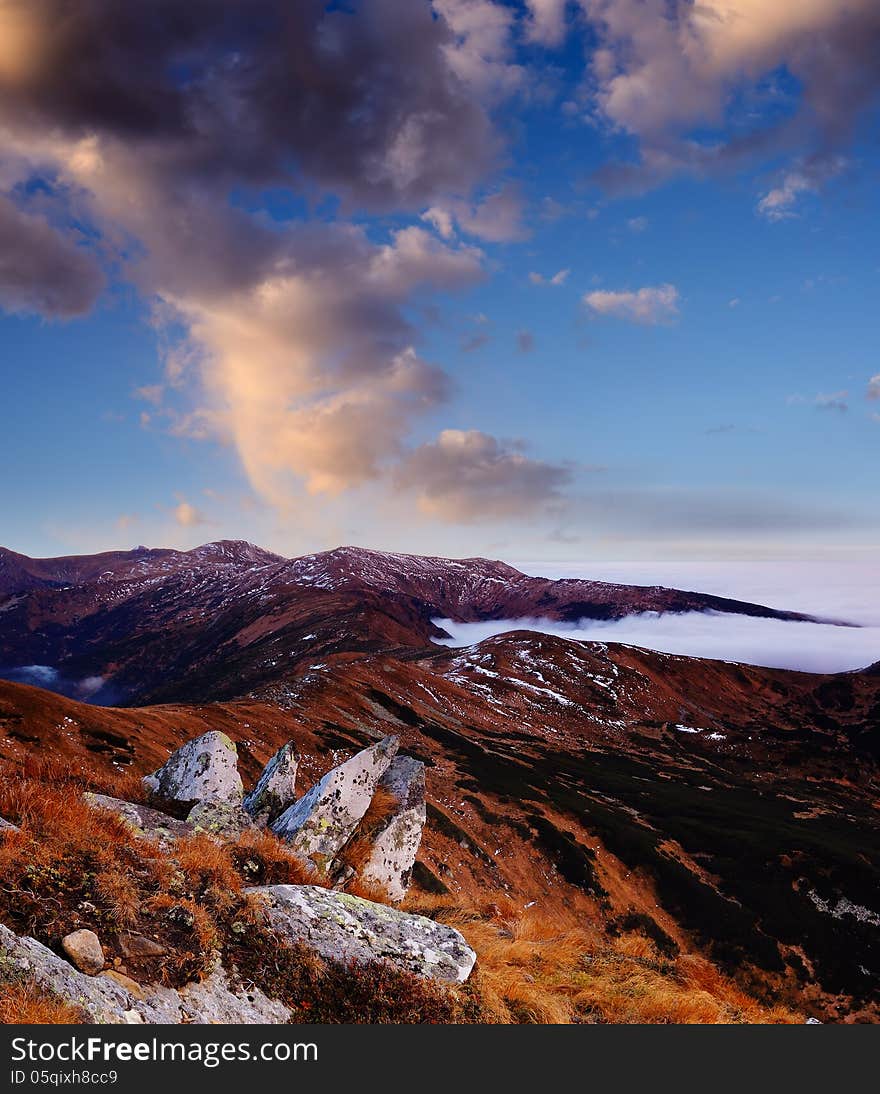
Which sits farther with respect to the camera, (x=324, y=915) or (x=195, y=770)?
(x=195, y=770)

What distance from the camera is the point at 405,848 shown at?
16969 mm

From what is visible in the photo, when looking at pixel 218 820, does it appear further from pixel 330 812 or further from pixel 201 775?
pixel 201 775

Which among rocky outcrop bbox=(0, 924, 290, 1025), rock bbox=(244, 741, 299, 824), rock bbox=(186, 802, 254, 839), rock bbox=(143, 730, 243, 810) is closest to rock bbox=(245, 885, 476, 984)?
rocky outcrop bbox=(0, 924, 290, 1025)

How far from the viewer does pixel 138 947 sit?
6746 mm

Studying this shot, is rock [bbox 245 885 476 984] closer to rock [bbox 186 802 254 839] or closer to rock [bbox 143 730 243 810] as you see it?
rock [bbox 186 802 254 839]

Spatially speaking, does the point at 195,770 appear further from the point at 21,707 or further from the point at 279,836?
the point at 21,707

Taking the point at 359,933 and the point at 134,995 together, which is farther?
the point at 359,933

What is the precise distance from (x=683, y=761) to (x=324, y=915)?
179 meters

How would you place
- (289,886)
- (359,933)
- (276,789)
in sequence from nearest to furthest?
(359,933), (289,886), (276,789)

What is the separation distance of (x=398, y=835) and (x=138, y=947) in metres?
11.3

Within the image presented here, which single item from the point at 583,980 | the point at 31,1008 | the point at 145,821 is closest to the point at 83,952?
the point at 31,1008

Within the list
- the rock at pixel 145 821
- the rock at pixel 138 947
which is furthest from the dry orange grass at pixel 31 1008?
the rock at pixel 145 821

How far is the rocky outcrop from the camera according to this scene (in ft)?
18.7

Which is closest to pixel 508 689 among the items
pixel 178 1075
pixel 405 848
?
pixel 405 848
